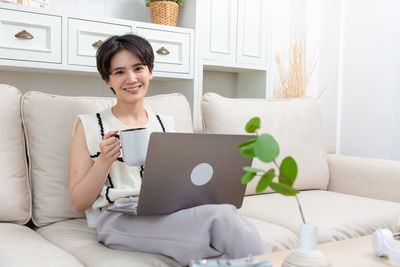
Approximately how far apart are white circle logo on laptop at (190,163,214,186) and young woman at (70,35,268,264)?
0.07 meters

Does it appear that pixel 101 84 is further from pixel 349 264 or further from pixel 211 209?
pixel 349 264

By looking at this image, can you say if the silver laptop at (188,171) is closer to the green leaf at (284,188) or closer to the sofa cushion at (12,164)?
the green leaf at (284,188)

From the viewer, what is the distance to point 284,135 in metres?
2.19

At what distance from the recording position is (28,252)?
4.15 ft

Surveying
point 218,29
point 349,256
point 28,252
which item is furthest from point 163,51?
point 349,256

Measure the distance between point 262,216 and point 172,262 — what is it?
0.63 metres

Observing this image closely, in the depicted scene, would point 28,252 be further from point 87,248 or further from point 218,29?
point 218,29

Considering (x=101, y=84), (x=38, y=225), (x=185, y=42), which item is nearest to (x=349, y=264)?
(x=38, y=225)

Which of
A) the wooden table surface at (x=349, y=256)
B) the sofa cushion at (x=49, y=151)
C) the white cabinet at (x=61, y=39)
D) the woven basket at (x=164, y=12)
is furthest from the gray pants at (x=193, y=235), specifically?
the woven basket at (x=164, y=12)

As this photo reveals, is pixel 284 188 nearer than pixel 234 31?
Yes

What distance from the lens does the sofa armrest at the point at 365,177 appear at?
6.97 feet

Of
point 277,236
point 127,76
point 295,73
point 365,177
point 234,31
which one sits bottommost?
point 277,236

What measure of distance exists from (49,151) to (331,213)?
1.09m

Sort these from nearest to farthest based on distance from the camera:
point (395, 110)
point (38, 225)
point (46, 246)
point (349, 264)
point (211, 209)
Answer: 1. point (349, 264)
2. point (211, 209)
3. point (46, 246)
4. point (38, 225)
5. point (395, 110)
